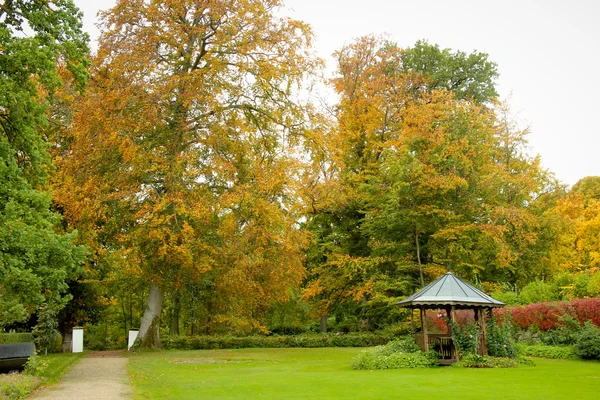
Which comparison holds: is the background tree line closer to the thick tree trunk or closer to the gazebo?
the thick tree trunk

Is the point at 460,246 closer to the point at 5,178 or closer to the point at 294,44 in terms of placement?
the point at 294,44

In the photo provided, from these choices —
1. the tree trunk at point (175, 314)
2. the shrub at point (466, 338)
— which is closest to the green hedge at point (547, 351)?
the shrub at point (466, 338)

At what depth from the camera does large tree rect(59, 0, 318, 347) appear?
19.9 meters

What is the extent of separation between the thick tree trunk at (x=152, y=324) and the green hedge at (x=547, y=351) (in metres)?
14.3

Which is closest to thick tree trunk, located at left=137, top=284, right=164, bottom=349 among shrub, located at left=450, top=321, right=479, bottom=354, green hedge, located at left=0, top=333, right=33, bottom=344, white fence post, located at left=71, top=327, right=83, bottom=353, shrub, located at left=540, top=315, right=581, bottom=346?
white fence post, located at left=71, top=327, right=83, bottom=353

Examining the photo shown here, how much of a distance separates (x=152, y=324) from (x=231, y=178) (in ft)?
24.1

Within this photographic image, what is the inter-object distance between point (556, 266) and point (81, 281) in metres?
25.9

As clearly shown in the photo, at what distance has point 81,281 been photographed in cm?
2439

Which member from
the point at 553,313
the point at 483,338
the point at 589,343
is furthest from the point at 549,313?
the point at 483,338

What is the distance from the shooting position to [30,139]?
41.5ft

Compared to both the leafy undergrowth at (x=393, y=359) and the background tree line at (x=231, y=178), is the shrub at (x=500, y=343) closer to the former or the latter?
the leafy undergrowth at (x=393, y=359)

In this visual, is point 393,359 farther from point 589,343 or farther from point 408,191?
point 408,191

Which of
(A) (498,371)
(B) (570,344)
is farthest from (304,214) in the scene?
(A) (498,371)

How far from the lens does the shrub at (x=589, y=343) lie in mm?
16922
